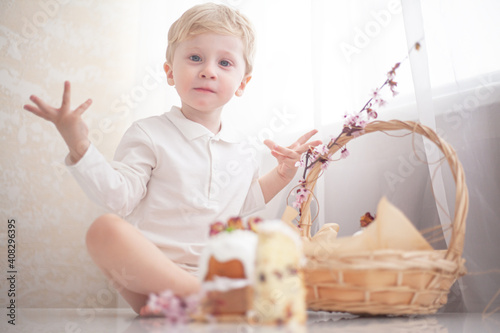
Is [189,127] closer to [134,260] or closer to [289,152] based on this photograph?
[289,152]

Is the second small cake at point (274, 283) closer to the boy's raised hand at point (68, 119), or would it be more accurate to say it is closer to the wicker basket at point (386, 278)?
the wicker basket at point (386, 278)

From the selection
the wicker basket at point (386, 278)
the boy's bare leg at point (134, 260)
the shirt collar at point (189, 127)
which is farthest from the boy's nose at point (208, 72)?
the wicker basket at point (386, 278)

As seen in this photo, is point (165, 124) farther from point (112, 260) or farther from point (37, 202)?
point (37, 202)

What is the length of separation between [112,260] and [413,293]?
53 cm

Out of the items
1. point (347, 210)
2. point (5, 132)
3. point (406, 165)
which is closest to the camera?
point (406, 165)

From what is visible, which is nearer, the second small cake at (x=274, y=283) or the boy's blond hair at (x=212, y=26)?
the second small cake at (x=274, y=283)

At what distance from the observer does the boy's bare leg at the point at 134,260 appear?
815 mm

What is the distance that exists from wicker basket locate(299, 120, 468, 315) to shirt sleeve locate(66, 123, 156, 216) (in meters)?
0.44

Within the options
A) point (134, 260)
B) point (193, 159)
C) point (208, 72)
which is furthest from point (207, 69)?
point (134, 260)

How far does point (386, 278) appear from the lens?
0.73 metres

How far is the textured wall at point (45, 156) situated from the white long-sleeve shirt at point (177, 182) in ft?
1.70

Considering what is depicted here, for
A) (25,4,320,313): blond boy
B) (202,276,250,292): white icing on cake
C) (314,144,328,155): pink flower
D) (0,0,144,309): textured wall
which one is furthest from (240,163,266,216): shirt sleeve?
(202,276,250,292): white icing on cake

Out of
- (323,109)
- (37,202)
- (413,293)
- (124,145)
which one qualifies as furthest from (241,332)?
(37,202)

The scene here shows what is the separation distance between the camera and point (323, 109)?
132 cm
